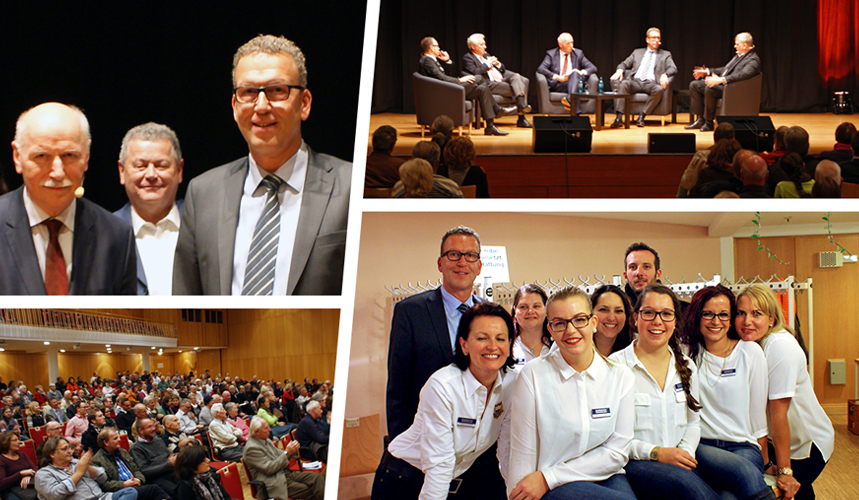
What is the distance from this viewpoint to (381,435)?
4.34 meters

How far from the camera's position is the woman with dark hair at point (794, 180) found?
3.79 metres

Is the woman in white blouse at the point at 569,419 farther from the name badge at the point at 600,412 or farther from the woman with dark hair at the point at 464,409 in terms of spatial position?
the woman with dark hair at the point at 464,409

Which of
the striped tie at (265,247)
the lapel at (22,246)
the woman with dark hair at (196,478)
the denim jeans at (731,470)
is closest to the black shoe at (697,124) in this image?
the denim jeans at (731,470)

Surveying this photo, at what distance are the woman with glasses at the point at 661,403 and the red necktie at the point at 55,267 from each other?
94.5 inches

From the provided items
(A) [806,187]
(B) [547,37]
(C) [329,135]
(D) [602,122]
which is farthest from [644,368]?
(B) [547,37]

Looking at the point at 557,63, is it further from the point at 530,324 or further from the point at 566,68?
the point at 530,324

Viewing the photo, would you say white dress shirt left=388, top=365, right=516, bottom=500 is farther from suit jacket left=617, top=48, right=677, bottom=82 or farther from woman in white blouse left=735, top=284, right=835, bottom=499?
suit jacket left=617, top=48, right=677, bottom=82

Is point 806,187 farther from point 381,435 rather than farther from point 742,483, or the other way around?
point 381,435

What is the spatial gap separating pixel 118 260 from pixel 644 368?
2262 mm

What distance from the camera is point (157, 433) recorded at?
4.45 m

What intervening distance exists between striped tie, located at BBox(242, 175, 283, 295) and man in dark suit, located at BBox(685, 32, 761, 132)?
168 inches

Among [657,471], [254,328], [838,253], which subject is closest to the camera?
[657,471]

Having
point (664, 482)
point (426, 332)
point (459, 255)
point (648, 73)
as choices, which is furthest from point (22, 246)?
point (648, 73)

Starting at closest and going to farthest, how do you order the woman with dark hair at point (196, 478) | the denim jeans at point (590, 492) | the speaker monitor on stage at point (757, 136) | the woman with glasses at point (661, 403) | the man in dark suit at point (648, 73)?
the denim jeans at point (590, 492) → the woman with glasses at point (661, 403) → the woman with dark hair at point (196, 478) → the speaker monitor on stage at point (757, 136) → the man in dark suit at point (648, 73)
